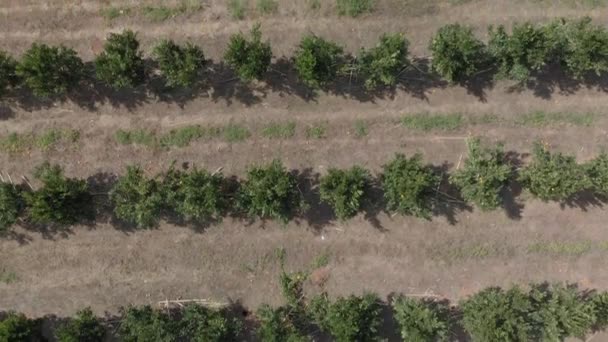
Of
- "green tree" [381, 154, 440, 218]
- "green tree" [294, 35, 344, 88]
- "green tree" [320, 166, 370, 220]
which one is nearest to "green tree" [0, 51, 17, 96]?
"green tree" [294, 35, 344, 88]

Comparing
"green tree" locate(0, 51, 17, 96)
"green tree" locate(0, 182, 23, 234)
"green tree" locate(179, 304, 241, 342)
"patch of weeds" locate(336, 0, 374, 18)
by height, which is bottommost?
"green tree" locate(179, 304, 241, 342)

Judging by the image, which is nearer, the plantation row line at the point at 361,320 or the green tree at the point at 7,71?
the plantation row line at the point at 361,320

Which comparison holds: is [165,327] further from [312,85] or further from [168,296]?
[312,85]

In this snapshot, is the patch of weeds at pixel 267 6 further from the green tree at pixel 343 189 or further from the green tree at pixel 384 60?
the green tree at pixel 343 189

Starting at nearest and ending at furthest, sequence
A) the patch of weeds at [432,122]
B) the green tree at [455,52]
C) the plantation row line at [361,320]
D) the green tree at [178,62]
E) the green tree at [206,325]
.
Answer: the plantation row line at [361,320]
the green tree at [206,325]
the green tree at [455,52]
the green tree at [178,62]
the patch of weeds at [432,122]

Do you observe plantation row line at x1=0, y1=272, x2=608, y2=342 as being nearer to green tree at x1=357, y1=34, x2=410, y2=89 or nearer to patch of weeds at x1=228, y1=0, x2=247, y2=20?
green tree at x1=357, y1=34, x2=410, y2=89

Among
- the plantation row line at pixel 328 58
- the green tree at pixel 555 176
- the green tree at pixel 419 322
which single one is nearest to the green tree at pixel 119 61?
the plantation row line at pixel 328 58

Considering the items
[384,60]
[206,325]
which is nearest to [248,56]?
[384,60]
